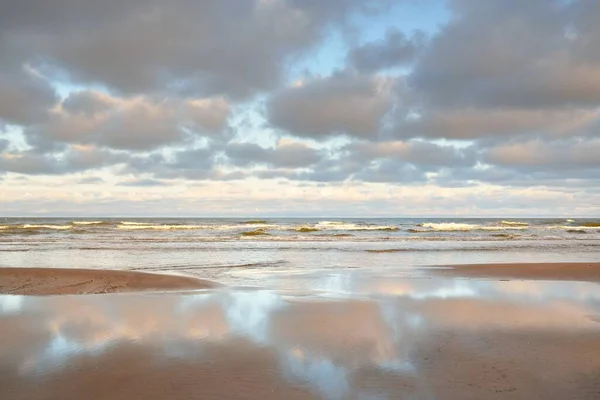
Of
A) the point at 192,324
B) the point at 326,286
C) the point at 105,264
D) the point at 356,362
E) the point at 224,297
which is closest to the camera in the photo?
the point at 356,362

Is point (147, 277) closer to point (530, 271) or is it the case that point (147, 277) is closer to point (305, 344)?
point (305, 344)

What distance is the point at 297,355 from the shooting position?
5.41 meters

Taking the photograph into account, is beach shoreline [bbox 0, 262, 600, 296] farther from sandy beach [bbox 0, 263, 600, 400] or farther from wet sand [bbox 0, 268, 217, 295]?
sandy beach [bbox 0, 263, 600, 400]

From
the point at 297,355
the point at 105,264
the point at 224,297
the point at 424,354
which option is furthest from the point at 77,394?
the point at 105,264

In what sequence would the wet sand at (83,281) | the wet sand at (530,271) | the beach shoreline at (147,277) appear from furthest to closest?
the wet sand at (530,271) < the beach shoreline at (147,277) < the wet sand at (83,281)

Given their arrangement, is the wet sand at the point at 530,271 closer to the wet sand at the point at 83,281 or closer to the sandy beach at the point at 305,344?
the sandy beach at the point at 305,344

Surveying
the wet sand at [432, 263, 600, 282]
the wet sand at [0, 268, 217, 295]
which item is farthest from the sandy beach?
the wet sand at [432, 263, 600, 282]

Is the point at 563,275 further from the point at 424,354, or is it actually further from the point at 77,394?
the point at 77,394

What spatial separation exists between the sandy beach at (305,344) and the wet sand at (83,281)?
0.71 metres

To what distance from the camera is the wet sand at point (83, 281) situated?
10.8 metres

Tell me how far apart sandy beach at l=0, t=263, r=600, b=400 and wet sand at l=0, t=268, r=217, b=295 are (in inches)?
28.1

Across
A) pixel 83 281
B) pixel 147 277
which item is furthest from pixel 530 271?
pixel 83 281

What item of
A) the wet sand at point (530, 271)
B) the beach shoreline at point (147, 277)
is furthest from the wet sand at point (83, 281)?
the wet sand at point (530, 271)

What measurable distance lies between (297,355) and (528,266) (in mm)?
12610
